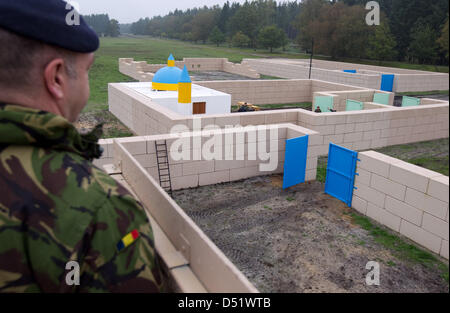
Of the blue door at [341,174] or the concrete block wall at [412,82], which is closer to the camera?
the blue door at [341,174]

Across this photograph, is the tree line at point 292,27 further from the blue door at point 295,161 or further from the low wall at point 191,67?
the low wall at point 191,67

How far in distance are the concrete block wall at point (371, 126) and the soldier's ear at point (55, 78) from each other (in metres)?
12.2

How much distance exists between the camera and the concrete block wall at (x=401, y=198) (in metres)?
7.05

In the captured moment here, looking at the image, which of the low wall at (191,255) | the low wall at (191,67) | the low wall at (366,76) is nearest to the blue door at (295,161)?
the low wall at (191,255)

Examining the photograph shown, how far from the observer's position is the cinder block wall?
9.30 meters

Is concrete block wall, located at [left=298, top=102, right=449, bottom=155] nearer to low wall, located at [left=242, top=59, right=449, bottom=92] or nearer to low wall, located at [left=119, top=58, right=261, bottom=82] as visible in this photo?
low wall, located at [left=242, top=59, right=449, bottom=92]

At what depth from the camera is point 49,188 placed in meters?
1.36

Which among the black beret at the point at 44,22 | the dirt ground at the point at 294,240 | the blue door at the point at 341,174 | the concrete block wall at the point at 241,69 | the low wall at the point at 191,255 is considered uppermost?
the black beret at the point at 44,22

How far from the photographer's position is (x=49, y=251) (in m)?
1.36

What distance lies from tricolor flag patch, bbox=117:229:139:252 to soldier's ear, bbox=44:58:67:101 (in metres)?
0.62

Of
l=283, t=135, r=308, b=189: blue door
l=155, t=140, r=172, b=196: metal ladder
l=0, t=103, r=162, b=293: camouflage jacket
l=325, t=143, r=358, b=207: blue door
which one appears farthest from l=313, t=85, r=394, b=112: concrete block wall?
l=0, t=103, r=162, b=293: camouflage jacket

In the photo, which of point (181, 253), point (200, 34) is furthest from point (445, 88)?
point (200, 34)

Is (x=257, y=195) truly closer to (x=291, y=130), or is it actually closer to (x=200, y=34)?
(x=291, y=130)
